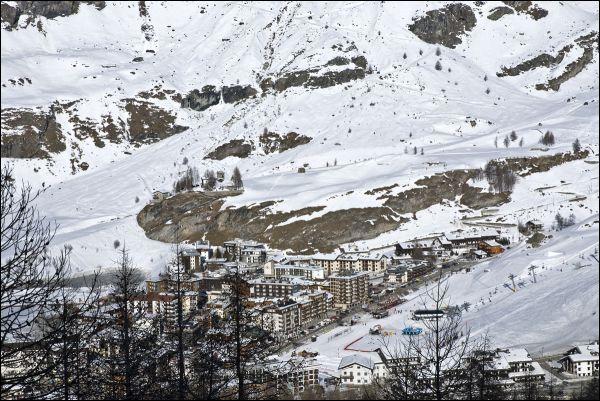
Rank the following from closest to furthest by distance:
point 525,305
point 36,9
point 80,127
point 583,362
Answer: point 583,362
point 525,305
point 80,127
point 36,9

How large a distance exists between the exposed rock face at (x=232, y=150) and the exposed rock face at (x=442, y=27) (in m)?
58.6

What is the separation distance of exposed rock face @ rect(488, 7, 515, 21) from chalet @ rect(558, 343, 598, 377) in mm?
144535

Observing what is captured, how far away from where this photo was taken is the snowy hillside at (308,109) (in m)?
78.1

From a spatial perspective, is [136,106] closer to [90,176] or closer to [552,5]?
[90,176]

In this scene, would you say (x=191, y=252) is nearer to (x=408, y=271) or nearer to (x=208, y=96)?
(x=408, y=271)

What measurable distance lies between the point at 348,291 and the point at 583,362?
2663 cm

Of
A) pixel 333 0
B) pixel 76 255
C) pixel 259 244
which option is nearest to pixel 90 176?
pixel 76 255

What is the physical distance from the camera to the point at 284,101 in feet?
417

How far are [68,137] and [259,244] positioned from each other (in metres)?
68.7

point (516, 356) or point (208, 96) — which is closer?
point (516, 356)

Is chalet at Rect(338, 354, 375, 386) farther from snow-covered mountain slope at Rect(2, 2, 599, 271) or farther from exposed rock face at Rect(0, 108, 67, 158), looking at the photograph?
exposed rock face at Rect(0, 108, 67, 158)

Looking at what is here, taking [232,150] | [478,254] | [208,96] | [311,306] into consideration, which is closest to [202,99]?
[208,96]

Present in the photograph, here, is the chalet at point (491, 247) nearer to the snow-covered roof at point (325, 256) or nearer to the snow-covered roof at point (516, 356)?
the snow-covered roof at point (325, 256)

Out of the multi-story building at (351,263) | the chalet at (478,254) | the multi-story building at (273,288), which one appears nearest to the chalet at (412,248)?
the multi-story building at (351,263)
